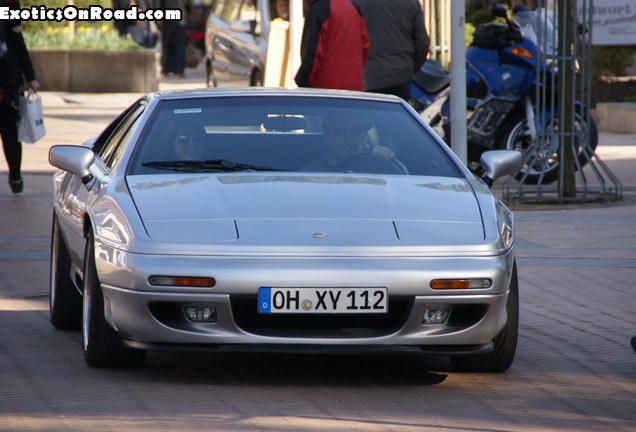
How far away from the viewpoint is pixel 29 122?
521 inches

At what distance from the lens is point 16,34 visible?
13.1 m

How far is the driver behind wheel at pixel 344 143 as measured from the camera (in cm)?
688

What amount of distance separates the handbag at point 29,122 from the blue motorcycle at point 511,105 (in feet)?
13.4

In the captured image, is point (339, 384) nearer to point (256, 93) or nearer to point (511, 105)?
point (256, 93)

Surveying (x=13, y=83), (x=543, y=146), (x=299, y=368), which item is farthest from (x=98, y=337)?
(x=543, y=146)

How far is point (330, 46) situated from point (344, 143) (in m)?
4.89

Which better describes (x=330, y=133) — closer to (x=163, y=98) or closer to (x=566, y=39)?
(x=163, y=98)

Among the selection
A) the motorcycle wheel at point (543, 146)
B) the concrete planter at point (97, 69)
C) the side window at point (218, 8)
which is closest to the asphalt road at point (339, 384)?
the motorcycle wheel at point (543, 146)

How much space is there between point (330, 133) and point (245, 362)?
3.84 feet

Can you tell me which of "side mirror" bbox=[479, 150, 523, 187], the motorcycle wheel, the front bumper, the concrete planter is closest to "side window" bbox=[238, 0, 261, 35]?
the concrete planter

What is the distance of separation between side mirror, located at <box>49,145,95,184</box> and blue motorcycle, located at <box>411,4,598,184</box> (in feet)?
24.6

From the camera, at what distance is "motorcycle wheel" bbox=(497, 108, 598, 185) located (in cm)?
1377

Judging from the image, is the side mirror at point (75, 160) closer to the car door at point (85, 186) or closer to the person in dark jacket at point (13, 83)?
the car door at point (85, 186)

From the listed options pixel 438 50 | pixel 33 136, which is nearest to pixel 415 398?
pixel 33 136
